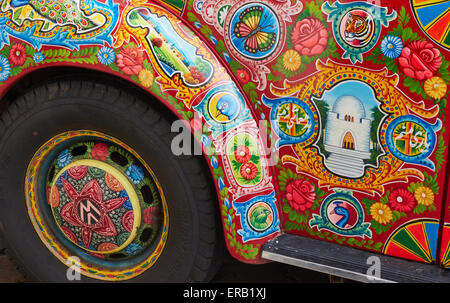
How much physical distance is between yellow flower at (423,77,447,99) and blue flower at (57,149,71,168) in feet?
4.37

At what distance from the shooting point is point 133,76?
6.12 ft

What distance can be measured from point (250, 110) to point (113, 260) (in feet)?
2.83

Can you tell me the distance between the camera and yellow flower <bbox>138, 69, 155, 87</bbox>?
6.08 ft

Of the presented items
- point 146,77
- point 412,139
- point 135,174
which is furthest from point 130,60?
point 412,139

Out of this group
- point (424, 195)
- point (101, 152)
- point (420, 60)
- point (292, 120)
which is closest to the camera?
point (420, 60)

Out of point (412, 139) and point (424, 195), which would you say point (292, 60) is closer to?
point (412, 139)

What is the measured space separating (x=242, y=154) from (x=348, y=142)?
358 mm

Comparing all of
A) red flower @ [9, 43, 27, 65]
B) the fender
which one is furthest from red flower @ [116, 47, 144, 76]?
red flower @ [9, 43, 27, 65]

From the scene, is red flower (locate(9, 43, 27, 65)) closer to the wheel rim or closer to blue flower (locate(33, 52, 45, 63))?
blue flower (locate(33, 52, 45, 63))

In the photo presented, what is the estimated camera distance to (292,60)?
174 cm

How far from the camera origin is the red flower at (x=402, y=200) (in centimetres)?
171

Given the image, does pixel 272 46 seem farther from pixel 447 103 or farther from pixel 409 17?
pixel 447 103

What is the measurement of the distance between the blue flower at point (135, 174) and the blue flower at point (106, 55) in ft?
1.35

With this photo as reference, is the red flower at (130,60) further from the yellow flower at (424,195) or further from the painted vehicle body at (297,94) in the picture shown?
the yellow flower at (424,195)
